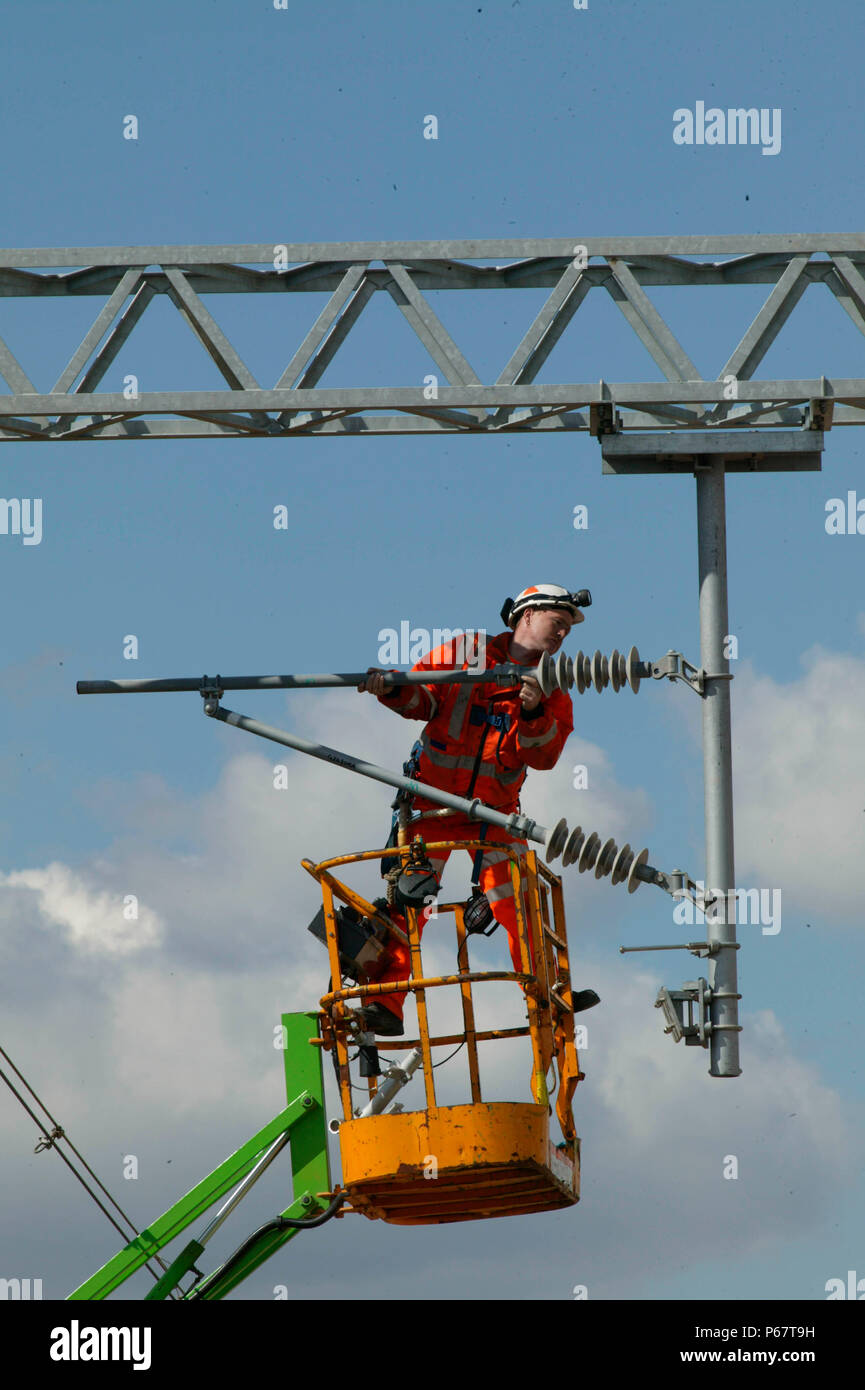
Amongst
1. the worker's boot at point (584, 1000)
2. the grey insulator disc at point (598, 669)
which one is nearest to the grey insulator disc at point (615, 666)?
the grey insulator disc at point (598, 669)

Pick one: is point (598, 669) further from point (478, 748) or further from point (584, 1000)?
point (584, 1000)

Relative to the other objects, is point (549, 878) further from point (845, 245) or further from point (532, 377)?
point (845, 245)

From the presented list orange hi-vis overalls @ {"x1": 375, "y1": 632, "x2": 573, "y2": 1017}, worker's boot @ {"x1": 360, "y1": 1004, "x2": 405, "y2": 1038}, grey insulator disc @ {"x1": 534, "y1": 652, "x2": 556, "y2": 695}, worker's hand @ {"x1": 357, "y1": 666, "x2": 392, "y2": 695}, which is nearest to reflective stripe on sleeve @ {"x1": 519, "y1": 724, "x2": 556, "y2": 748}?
orange hi-vis overalls @ {"x1": 375, "y1": 632, "x2": 573, "y2": 1017}

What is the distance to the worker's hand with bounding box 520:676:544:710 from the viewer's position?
14.0 meters

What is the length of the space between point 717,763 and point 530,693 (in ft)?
3.64

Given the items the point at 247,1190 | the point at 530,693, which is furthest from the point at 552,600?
the point at 247,1190

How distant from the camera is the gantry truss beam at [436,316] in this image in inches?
540

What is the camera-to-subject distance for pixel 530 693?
1401 cm

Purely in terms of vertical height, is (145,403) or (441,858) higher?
(145,403)

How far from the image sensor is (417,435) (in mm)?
14156

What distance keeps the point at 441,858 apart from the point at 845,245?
4.07 meters

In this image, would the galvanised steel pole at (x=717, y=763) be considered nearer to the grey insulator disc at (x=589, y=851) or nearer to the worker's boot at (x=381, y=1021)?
the grey insulator disc at (x=589, y=851)
